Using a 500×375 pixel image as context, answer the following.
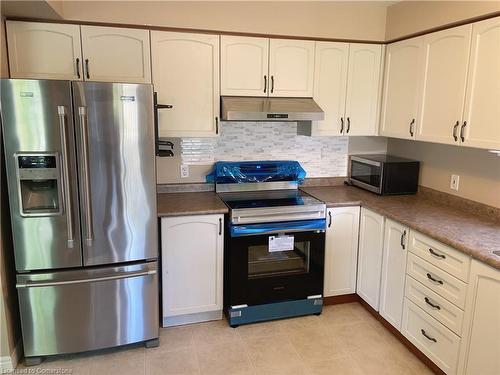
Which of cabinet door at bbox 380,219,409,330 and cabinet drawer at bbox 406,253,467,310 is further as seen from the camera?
cabinet door at bbox 380,219,409,330

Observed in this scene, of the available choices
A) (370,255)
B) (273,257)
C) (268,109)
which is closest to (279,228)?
(273,257)

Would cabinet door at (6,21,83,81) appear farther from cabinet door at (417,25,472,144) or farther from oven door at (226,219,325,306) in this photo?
cabinet door at (417,25,472,144)

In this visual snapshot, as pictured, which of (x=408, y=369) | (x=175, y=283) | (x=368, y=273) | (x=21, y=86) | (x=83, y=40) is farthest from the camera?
(x=368, y=273)

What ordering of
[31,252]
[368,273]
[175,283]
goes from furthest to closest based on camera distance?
[368,273]
[175,283]
[31,252]

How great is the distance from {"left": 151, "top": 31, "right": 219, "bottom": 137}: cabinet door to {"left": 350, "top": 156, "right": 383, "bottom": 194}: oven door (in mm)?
1333

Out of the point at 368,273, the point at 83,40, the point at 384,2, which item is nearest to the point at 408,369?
the point at 368,273

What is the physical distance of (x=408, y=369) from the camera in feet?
7.75

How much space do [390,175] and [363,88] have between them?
0.75 metres

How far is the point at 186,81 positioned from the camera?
9.05ft

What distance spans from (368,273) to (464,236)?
0.92 m

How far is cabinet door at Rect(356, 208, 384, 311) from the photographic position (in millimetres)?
2770

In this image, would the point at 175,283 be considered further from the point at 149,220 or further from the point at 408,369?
the point at 408,369

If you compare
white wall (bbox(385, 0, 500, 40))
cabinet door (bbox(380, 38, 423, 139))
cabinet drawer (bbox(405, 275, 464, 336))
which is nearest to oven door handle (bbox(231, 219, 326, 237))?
cabinet drawer (bbox(405, 275, 464, 336))

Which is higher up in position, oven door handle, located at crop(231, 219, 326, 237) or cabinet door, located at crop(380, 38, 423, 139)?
cabinet door, located at crop(380, 38, 423, 139)
